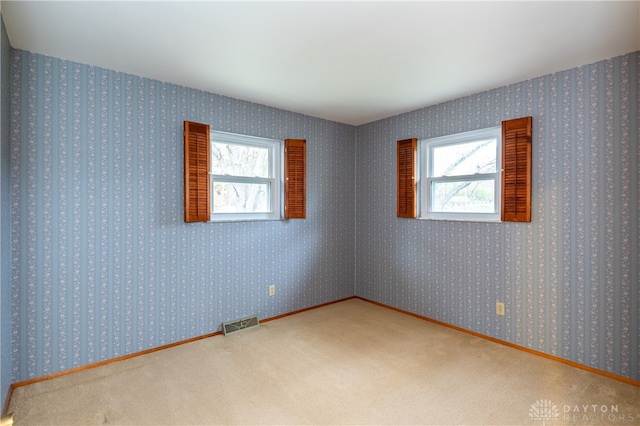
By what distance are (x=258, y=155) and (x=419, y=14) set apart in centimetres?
215

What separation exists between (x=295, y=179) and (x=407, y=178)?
1252 mm

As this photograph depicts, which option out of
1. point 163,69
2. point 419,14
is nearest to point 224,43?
point 163,69

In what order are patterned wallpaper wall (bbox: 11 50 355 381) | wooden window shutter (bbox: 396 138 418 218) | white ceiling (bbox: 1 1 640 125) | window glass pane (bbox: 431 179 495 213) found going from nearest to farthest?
white ceiling (bbox: 1 1 640 125) < patterned wallpaper wall (bbox: 11 50 355 381) < window glass pane (bbox: 431 179 495 213) < wooden window shutter (bbox: 396 138 418 218)

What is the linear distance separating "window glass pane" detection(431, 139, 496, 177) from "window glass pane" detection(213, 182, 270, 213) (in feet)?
6.14

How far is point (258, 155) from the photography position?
3.54 m

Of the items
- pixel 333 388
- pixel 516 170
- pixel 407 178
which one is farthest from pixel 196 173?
pixel 516 170

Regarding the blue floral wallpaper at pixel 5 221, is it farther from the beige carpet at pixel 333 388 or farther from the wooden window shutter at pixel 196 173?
the wooden window shutter at pixel 196 173

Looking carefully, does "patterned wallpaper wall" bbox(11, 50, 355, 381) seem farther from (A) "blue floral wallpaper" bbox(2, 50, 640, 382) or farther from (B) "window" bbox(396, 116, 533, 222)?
(B) "window" bbox(396, 116, 533, 222)

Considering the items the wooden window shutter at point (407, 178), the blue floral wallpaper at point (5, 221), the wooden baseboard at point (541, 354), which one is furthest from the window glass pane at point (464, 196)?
the blue floral wallpaper at point (5, 221)

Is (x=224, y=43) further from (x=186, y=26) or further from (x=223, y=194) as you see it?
(x=223, y=194)

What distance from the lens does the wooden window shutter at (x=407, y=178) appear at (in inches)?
142

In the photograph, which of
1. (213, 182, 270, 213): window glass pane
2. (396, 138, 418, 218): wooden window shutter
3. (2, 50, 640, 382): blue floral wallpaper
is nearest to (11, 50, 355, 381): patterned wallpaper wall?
(2, 50, 640, 382): blue floral wallpaper

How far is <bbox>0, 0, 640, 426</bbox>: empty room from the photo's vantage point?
196cm

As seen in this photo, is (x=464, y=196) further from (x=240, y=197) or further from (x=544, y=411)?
(x=240, y=197)
